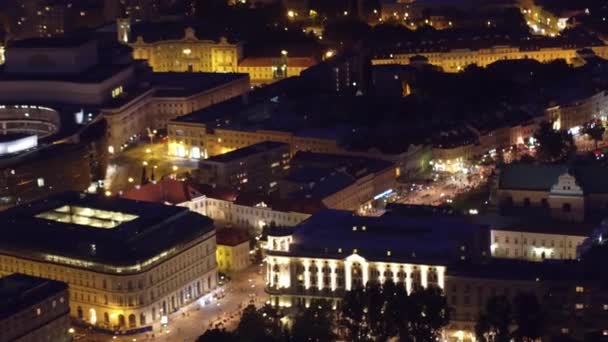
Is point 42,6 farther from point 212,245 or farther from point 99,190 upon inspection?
point 212,245

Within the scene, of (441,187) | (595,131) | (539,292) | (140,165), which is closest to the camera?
(539,292)

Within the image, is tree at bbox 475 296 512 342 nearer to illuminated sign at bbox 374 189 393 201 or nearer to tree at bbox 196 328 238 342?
tree at bbox 196 328 238 342

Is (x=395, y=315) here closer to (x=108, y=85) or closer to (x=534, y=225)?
(x=534, y=225)

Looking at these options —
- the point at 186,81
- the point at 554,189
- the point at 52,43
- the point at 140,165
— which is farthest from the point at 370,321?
the point at 52,43

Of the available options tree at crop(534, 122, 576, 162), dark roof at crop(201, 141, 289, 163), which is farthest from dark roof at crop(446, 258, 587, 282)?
tree at crop(534, 122, 576, 162)

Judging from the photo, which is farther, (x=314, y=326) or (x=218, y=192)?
(x=218, y=192)

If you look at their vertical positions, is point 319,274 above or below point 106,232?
below

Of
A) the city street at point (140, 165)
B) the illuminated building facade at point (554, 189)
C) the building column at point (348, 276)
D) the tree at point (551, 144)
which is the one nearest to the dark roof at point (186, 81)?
the city street at point (140, 165)

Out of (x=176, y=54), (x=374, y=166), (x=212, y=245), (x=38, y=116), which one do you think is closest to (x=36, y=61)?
(x=38, y=116)
